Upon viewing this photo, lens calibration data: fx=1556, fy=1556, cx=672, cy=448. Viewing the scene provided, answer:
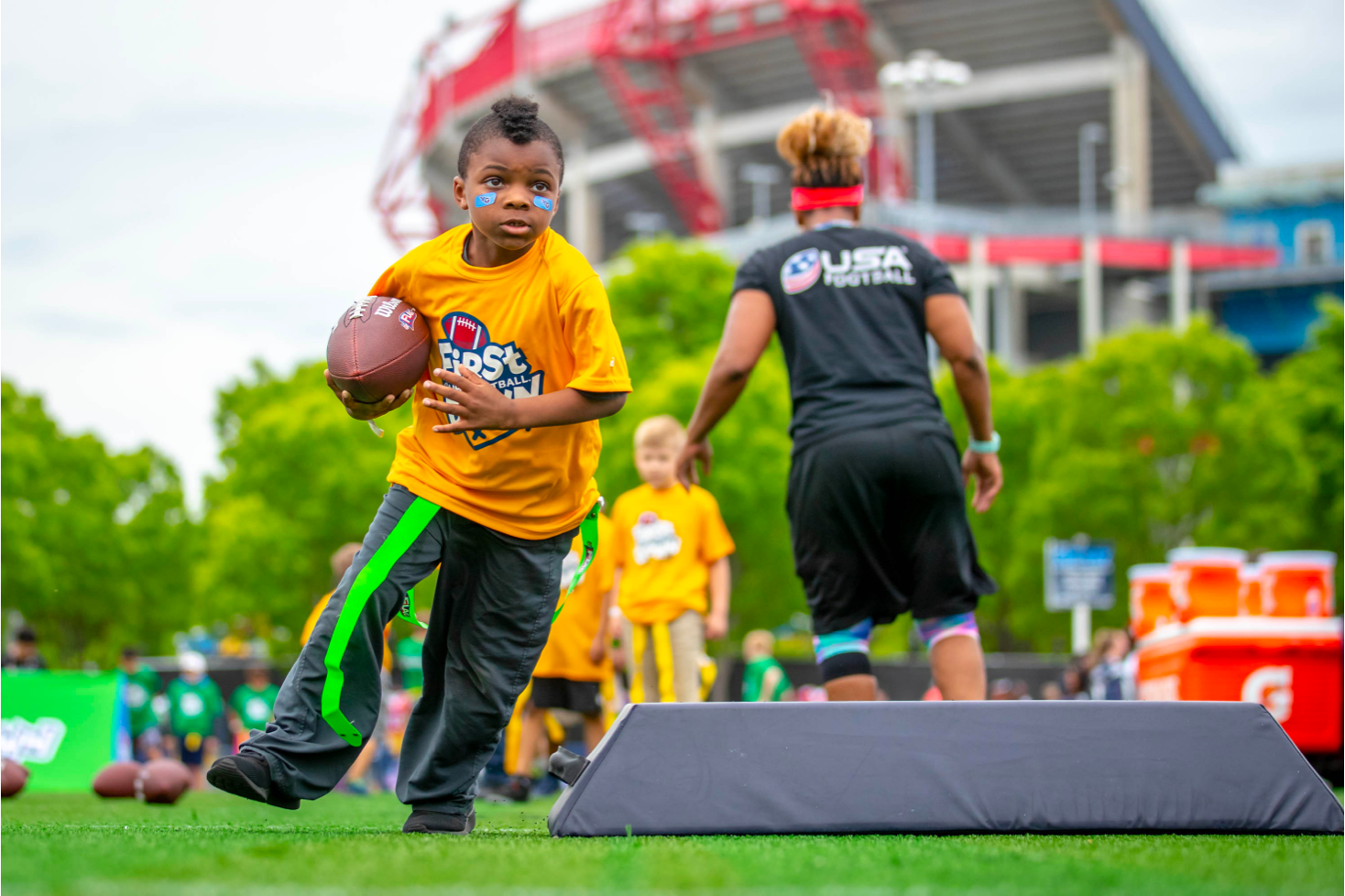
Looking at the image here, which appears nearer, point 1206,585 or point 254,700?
point 1206,585

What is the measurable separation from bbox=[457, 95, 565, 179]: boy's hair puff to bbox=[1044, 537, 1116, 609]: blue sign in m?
19.8

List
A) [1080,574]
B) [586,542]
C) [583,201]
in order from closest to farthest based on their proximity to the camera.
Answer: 1. [586,542]
2. [1080,574]
3. [583,201]

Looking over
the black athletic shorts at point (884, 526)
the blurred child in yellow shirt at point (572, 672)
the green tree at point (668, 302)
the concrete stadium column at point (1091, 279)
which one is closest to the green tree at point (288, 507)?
the green tree at point (668, 302)

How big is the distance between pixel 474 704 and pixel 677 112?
52.3 metres

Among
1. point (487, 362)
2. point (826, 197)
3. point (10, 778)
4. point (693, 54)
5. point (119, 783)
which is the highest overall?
point (693, 54)

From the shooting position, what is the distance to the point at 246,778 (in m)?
3.99

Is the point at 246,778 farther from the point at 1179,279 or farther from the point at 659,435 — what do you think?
the point at 1179,279

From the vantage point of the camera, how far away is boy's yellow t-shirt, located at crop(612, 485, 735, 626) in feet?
28.6

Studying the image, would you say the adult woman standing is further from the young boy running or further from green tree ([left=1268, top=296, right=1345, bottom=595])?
green tree ([left=1268, top=296, right=1345, bottom=595])

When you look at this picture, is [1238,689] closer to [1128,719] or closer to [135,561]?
[1128,719]

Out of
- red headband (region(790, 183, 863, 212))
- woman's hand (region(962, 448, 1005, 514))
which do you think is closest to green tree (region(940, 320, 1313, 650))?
woman's hand (region(962, 448, 1005, 514))

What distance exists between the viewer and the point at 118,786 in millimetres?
9594

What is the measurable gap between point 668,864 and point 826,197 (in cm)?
337

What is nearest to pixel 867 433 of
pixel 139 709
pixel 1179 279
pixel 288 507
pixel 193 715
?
pixel 139 709
